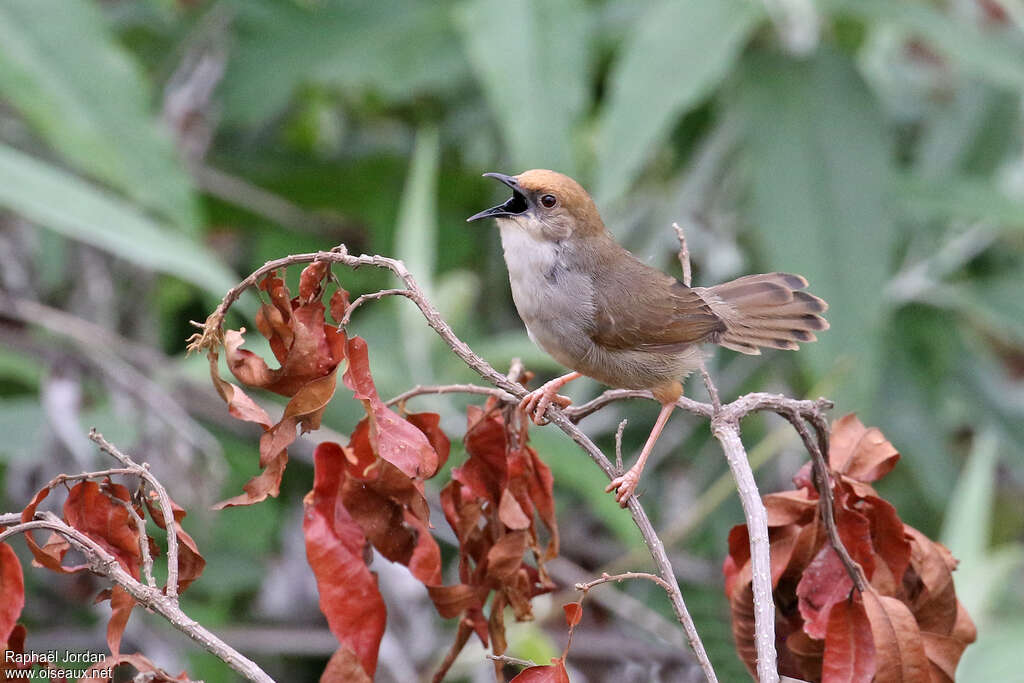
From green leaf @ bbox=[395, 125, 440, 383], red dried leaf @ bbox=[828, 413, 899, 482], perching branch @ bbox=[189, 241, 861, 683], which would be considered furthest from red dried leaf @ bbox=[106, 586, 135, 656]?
green leaf @ bbox=[395, 125, 440, 383]

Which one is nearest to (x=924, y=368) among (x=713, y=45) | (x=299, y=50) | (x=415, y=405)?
(x=713, y=45)

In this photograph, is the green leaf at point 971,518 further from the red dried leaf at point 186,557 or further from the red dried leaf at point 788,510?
the red dried leaf at point 186,557

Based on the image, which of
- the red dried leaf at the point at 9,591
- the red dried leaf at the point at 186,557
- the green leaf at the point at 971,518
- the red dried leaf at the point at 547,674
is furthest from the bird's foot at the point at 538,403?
the green leaf at the point at 971,518

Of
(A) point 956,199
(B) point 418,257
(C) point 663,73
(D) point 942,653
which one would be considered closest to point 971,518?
(A) point 956,199

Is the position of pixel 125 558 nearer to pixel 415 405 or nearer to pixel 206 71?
pixel 415 405

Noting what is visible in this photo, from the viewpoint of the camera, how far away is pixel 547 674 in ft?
5.36

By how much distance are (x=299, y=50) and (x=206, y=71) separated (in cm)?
52

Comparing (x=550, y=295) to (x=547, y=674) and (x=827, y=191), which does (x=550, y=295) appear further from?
(x=827, y=191)

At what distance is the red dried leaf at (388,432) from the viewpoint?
1744 millimetres

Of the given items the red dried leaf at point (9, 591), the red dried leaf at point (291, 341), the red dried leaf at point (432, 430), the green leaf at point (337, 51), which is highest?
the green leaf at point (337, 51)

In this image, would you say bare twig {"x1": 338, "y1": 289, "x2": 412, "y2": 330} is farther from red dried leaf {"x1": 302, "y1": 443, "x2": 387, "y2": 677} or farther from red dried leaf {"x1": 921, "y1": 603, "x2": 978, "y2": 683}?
red dried leaf {"x1": 921, "y1": 603, "x2": 978, "y2": 683}

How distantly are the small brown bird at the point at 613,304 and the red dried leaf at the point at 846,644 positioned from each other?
0.96 m

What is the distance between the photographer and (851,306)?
388 centimetres

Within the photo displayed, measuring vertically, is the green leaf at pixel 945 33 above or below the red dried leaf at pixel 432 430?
above
